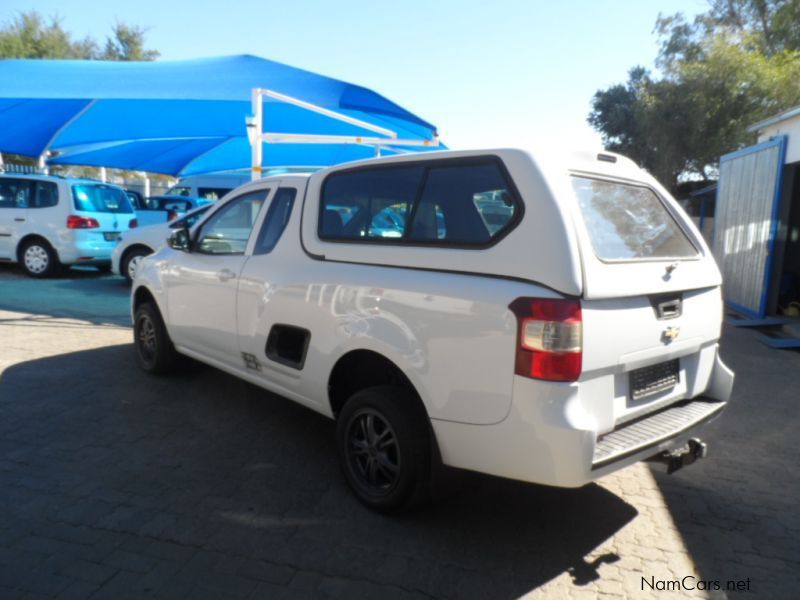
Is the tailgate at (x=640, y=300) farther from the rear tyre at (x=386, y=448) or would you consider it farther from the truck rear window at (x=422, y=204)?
the rear tyre at (x=386, y=448)

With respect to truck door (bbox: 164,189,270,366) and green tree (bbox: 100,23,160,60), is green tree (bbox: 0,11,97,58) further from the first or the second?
truck door (bbox: 164,189,270,366)

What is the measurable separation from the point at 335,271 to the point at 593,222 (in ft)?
4.57

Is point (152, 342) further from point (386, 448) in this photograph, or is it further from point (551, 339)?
point (551, 339)

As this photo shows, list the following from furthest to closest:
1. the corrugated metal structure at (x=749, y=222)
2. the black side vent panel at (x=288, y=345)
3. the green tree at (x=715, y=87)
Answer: the green tree at (x=715, y=87)
the corrugated metal structure at (x=749, y=222)
the black side vent panel at (x=288, y=345)

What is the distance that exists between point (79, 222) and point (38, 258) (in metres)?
1.14

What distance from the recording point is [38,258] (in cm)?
1072

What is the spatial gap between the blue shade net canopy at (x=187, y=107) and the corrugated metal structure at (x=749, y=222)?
17.1 feet

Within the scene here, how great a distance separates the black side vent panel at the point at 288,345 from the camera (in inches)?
135

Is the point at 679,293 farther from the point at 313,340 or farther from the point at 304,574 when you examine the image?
the point at 304,574

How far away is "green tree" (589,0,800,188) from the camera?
22.0 m

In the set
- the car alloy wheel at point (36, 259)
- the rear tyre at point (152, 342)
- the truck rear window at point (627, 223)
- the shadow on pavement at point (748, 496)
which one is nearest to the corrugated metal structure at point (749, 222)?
the shadow on pavement at point (748, 496)

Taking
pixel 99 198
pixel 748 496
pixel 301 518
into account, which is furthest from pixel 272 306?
pixel 99 198

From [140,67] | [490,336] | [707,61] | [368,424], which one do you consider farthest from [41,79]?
[707,61]

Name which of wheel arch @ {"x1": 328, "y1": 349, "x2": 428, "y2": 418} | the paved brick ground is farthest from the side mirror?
wheel arch @ {"x1": 328, "y1": 349, "x2": 428, "y2": 418}
